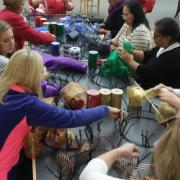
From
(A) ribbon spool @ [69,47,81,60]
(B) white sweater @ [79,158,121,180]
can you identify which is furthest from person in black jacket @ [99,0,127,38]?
(B) white sweater @ [79,158,121,180]

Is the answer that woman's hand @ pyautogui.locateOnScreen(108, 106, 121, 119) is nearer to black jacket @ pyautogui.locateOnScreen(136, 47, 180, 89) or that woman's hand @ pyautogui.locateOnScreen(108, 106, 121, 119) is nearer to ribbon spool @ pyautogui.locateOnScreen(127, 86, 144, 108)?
ribbon spool @ pyautogui.locateOnScreen(127, 86, 144, 108)

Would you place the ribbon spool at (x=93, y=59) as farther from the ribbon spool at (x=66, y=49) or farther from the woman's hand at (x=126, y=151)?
the woman's hand at (x=126, y=151)

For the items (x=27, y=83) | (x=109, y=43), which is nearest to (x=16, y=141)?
(x=27, y=83)

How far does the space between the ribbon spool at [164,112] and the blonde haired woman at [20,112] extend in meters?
0.37

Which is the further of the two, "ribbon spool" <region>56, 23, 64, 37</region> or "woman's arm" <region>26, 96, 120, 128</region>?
"ribbon spool" <region>56, 23, 64, 37</region>

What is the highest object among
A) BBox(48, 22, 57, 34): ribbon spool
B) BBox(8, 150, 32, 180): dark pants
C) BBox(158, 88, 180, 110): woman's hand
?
BBox(48, 22, 57, 34): ribbon spool

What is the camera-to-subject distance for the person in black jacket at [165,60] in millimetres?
2137

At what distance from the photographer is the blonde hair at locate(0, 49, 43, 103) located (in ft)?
5.05

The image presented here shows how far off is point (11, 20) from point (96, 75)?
34.1 inches

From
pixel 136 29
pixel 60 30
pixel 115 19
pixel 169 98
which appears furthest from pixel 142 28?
pixel 169 98

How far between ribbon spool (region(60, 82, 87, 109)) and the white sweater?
2.10 feet

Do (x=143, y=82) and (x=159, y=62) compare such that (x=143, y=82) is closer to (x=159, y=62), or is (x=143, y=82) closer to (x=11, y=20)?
(x=159, y=62)

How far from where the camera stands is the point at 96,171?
3.60 ft

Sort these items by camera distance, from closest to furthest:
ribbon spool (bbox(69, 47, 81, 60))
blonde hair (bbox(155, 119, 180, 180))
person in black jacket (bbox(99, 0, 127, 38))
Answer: blonde hair (bbox(155, 119, 180, 180)), ribbon spool (bbox(69, 47, 81, 60)), person in black jacket (bbox(99, 0, 127, 38))
